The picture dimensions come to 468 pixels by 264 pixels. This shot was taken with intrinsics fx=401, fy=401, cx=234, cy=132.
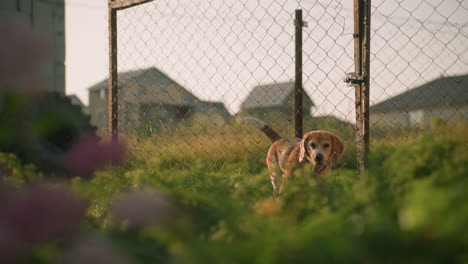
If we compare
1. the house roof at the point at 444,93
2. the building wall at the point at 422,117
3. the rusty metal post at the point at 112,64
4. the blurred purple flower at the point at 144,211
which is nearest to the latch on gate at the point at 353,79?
the building wall at the point at 422,117

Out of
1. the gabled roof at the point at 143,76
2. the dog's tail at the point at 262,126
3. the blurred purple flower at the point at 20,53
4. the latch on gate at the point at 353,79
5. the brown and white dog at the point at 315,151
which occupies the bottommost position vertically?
the brown and white dog at the point at 315,151

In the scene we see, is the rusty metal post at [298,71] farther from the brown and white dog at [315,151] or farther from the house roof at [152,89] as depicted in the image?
the house roof at [152,89]

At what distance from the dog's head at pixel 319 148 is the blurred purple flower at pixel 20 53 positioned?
3.60 m

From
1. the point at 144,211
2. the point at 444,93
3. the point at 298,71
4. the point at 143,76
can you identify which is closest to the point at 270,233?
the point at 144,211

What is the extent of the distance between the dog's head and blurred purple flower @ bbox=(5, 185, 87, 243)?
3.60m

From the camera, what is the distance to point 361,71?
284 cm

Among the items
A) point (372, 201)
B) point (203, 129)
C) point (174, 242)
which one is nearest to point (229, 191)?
point (372, 201)

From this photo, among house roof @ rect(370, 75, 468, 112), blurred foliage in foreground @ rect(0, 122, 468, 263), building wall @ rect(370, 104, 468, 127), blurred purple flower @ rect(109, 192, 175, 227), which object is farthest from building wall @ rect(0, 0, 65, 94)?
house roof @ rect(370, 75, 468, 112)

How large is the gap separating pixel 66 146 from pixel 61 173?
0.22ft

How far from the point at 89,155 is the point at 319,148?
371 centimetres

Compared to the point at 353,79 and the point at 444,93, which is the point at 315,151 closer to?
the point at 353,79

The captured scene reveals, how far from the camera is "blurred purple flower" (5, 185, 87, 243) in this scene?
0.50 metres

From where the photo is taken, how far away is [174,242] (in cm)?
53

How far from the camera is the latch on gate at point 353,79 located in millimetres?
2816
